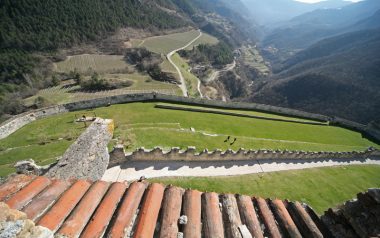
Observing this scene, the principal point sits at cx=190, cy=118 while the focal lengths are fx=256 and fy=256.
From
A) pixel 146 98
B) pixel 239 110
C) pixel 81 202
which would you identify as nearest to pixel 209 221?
pixel 81 202

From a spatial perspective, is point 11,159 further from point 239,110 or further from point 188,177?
point 239,110

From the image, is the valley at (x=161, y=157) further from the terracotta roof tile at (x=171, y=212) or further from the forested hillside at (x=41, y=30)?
the forested hillside at (x=41, y=30)

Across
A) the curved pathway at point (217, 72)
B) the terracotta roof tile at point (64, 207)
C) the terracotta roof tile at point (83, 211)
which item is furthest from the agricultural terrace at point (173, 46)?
the terracotta roof tile at point (64, 207)

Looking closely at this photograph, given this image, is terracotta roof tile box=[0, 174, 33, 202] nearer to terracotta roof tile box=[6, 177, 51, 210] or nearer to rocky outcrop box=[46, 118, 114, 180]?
terracotta roof tile box=[6, 177, 51, 210]

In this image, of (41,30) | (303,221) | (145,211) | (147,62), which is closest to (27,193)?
(145,211)

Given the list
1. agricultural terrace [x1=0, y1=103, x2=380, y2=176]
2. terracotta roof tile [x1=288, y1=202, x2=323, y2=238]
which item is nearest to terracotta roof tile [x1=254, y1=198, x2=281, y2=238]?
terracotta roof tile [x1=288, y1=202, x2=323, y2=238]
